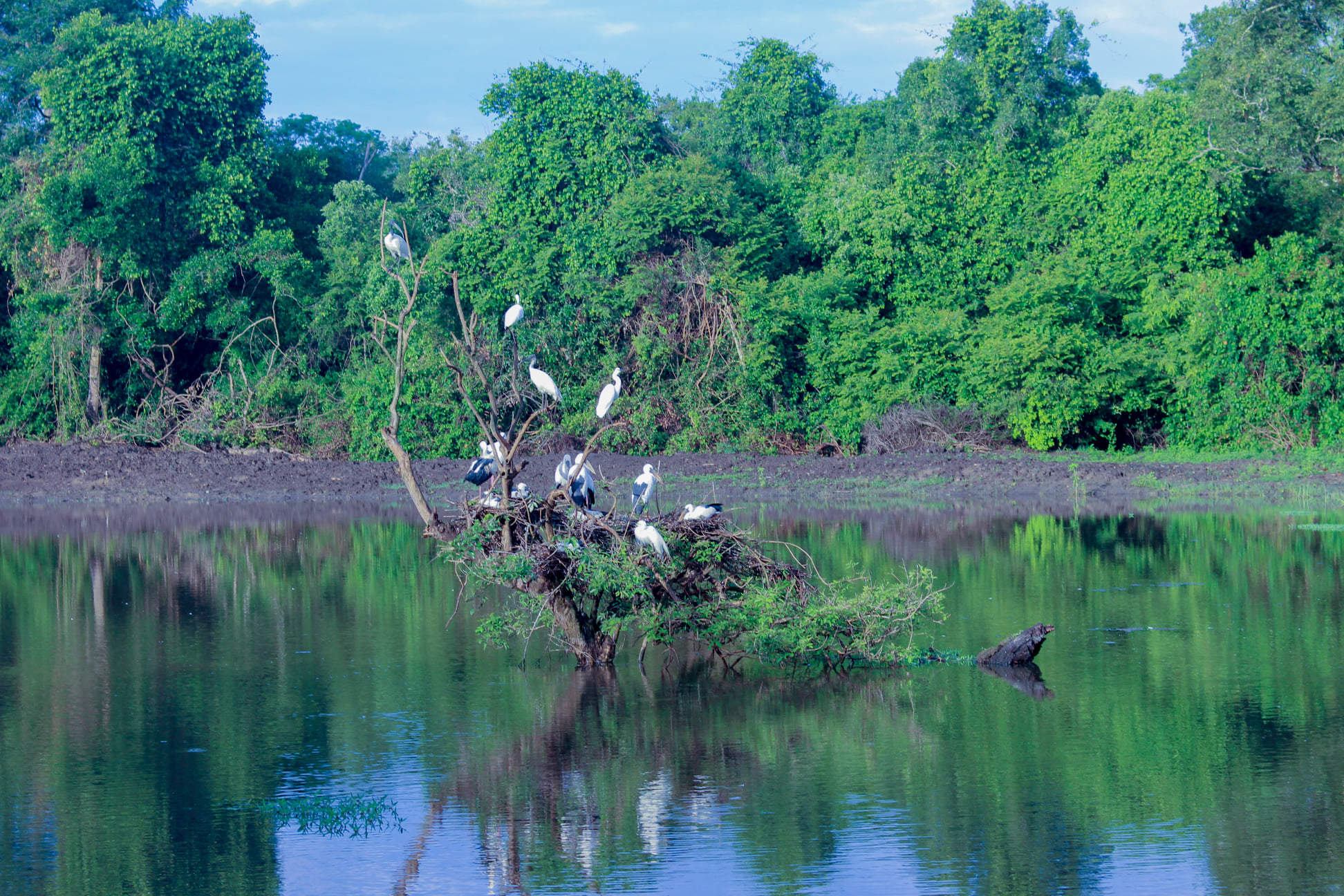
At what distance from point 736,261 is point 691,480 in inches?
251

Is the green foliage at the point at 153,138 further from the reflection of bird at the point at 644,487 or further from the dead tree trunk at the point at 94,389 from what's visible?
the reflection of bird at the point at 644,487

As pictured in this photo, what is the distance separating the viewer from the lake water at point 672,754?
724 cm

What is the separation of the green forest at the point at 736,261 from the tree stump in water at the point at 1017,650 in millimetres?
18151

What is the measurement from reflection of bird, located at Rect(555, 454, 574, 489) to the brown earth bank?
1047 centimetres

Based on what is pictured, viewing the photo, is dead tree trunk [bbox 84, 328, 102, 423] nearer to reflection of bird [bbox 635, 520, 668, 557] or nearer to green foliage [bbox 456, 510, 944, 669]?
green foliage [bbox 456, 510, 944, 669]

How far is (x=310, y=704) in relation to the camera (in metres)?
11.2

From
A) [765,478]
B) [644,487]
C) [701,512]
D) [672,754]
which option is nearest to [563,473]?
[644,487]

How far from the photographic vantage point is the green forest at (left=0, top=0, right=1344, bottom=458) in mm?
29938

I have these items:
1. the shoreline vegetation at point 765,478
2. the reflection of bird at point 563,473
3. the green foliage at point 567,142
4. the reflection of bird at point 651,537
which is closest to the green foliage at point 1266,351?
the shoreline vegetation at point 765,478

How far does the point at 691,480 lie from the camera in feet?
93.7

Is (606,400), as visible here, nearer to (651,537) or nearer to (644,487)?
(644,487)

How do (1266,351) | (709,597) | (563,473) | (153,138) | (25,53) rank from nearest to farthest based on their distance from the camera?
(709,597), (563,473), (1266,351), (153,138), (25,53)

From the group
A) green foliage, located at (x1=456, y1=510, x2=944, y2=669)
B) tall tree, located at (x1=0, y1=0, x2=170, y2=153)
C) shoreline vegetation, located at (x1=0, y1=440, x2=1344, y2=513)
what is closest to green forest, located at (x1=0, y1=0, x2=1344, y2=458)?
shoreline vegetation, located at (x1=0, y1=440, x2=1344, y2=513)

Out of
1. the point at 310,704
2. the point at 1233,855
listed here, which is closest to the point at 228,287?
the point at 310,704
